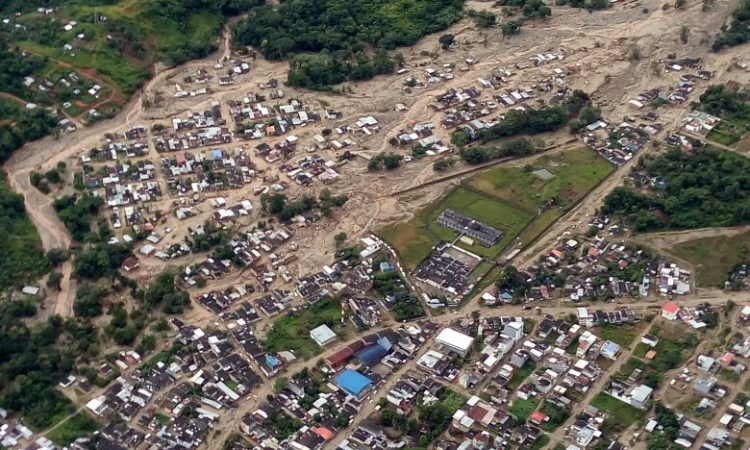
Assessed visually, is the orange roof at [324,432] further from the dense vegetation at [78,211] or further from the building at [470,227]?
the dense vegetation at [78,211]

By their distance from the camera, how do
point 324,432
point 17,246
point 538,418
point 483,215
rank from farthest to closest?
point 483,215 → point 17,246 → point 538,418 → point 324,432

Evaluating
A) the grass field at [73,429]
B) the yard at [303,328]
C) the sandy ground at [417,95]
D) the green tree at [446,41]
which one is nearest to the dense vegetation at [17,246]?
the sandy ground at [417,95]

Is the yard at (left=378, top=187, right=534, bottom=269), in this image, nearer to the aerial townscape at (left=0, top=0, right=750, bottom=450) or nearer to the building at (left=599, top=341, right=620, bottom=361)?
the aerial townscape at (left=0, top=0, right=750, bottom=450)

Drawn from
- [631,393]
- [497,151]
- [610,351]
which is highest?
[497,151]

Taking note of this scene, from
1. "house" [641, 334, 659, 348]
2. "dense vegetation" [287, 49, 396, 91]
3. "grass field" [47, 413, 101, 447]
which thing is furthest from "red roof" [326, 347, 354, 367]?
"dense vegetation" [287, 49, 396, 91]

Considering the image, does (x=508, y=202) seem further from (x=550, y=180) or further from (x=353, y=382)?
(x=353, y=382)

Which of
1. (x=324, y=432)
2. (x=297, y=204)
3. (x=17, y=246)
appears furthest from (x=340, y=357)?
(x=17, y=246)
